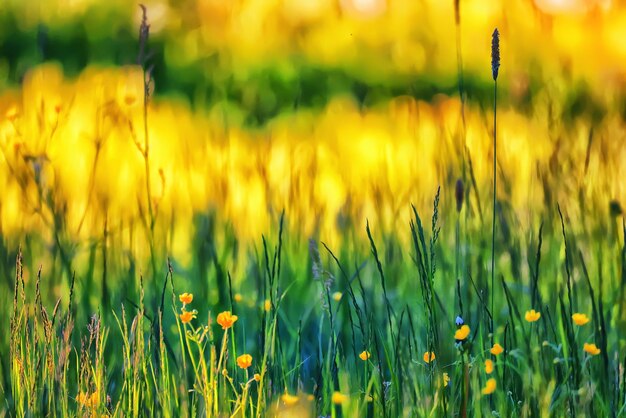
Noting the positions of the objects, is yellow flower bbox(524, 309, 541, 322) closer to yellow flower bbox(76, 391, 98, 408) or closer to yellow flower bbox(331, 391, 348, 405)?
yellow flower bbox(331, 391, 348, 405)

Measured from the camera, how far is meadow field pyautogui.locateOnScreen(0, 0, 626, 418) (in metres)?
1.53

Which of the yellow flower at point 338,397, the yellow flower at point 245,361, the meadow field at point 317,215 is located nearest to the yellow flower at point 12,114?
the meadow field at point 317,215

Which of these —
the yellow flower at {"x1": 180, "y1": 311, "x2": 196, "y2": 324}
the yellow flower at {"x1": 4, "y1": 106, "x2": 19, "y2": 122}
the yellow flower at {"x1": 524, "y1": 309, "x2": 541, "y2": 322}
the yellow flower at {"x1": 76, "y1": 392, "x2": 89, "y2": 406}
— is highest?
the yellow flower at {"x1": 4, "y1": 106, "x2": 19, "y2": 122}

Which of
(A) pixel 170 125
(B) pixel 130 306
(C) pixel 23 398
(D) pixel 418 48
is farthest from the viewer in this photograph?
(D) pixel 418 48

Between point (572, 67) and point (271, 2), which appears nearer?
point (572, 67)

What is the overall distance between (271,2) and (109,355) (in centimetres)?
186

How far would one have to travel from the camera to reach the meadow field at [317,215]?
1.53 m

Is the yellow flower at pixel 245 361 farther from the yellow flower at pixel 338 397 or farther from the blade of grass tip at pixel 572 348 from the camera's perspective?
the blade of grass tip at pixel 572 348

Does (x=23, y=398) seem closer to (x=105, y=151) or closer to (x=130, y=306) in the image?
(x=130, y=306)

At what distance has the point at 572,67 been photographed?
270 cm

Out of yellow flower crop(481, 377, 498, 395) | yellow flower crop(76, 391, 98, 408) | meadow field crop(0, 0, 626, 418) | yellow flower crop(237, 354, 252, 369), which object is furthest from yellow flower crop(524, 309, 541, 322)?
yellow flower crop(76, 391, 98, 408)

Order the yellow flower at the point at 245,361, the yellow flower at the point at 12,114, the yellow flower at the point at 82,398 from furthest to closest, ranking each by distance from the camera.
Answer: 1. the yellow flower at the point at 12,114
2. the yellow flower at the point at 245,361
3. the yellow flower at the point at 82,398

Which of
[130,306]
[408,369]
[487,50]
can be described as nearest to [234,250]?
[130,306]

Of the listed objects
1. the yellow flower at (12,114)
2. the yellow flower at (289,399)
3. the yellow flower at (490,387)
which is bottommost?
the yellow flower at (289,399)
